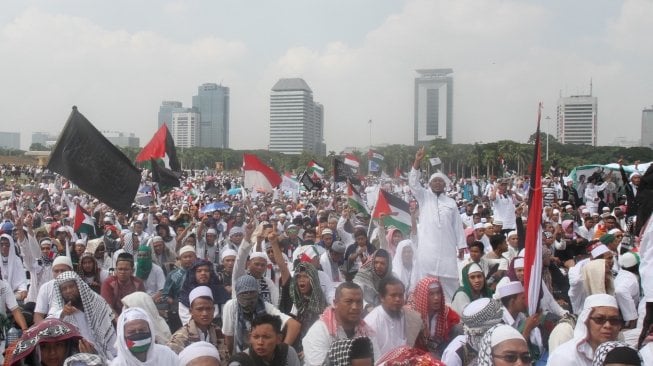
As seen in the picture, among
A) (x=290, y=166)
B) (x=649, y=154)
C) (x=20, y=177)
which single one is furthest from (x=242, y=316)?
(x=290, y=166)

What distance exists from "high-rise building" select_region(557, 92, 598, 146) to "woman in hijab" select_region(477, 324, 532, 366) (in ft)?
652

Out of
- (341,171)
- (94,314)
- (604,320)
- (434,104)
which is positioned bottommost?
(94,314)

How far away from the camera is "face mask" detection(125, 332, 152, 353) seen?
4.09 meters

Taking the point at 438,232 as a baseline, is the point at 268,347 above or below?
below

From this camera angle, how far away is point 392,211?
35.6 ft

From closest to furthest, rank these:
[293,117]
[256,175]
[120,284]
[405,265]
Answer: [120,284], [405,265], [256,175], [293,117]

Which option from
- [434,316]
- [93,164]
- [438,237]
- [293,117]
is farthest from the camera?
[293,117]

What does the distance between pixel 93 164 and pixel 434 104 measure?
94.9 ft

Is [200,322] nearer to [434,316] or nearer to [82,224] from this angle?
[434,316]

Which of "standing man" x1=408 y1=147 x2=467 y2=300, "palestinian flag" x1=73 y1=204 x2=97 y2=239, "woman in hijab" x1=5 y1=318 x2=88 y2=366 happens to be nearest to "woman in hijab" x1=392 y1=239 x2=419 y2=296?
"standing man" x1=408 y1=147 x2=467 y2=300

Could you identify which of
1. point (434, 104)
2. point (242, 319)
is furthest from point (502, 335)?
point (434, 104)

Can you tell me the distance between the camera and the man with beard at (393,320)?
4.79 m

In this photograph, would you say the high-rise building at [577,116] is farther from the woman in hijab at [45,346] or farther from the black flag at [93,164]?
the woman in hijab at [45,346]

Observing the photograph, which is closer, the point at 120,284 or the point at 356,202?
the point at 120,284
